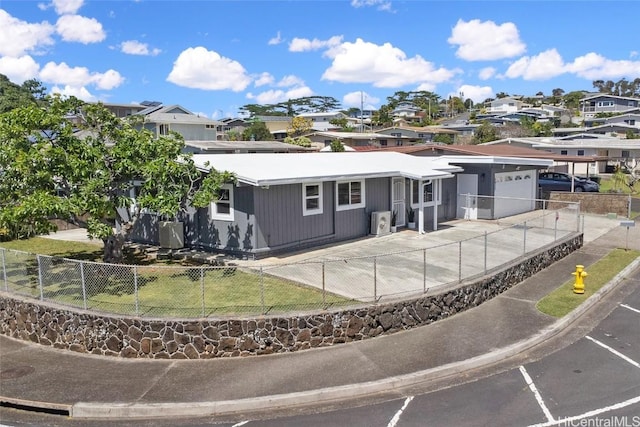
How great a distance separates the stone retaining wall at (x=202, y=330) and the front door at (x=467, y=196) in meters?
13.3

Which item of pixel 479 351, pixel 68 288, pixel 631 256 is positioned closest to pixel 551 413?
pixel 479 351

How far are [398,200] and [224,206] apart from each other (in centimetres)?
762

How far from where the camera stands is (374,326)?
1138 cm

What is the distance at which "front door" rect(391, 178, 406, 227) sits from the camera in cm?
2066

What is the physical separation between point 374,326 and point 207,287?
4142 millimetres

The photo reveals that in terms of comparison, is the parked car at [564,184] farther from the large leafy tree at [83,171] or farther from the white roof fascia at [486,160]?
the large leafy tree at [83,171]

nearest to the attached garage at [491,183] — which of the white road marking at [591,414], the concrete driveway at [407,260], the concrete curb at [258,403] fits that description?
the concrete driveway at [407,260]

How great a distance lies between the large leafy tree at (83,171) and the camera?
12203 millimetres

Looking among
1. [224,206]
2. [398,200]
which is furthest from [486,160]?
[224,206]

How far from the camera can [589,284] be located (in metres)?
15.0

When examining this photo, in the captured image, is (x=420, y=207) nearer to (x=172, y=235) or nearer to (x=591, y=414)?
(x=172, y=235)

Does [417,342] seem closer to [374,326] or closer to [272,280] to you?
[374,326]

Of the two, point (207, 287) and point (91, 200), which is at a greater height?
point (91, 200)

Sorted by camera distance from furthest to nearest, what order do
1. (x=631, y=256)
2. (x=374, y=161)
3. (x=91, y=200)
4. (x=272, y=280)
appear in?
1. (x=374, y=161)
2. (x=631, y=256)
3. (x=272, y=280)
4. (x=91, y=200)
